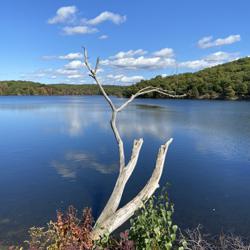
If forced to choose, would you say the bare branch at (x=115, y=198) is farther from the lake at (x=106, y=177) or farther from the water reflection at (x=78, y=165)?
the water reflection at (x=78, y=165)

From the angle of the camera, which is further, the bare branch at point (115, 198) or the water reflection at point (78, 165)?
the water reflection at point (78, 165)

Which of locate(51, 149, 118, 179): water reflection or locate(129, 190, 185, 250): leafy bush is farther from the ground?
locate(129, 190, 185, 250): leafy bush

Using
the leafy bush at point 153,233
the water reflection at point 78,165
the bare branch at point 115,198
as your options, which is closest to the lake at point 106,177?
the water reflection at point 78,165

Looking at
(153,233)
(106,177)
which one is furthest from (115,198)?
(106,177)

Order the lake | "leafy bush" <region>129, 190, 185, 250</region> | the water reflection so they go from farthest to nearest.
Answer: the water reflection → the lake → "leafy bush" <region>129, 190, 185, 250</region>

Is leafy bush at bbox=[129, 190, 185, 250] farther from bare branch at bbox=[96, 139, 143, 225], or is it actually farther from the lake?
the lake

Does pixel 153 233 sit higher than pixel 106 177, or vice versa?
pixel 153 233

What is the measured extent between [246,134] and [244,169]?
11515 millimetres

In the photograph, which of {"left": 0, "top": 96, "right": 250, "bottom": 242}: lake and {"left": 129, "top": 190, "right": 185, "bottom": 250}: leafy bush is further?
{"left": 0, "top": 96, "right": 250, "bottom": 242}: lake

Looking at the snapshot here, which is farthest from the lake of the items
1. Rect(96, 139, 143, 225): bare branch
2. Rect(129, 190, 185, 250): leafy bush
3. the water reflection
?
Rect(129, 190, 185, 250): leafy bush

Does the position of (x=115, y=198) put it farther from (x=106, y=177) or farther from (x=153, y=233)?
(x=106, y=177)

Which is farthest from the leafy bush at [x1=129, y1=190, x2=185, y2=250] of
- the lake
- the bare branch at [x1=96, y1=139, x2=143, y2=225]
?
the lake

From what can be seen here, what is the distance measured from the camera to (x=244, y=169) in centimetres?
1529

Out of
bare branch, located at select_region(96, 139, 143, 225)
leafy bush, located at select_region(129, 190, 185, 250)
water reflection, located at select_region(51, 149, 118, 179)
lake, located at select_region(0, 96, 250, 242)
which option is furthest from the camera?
water reflection, located at select_region(51, 149, 118, 179)
